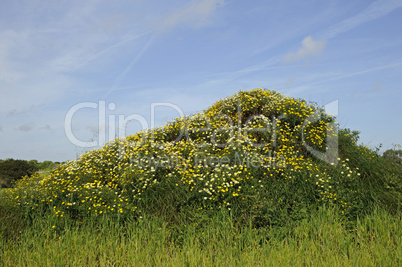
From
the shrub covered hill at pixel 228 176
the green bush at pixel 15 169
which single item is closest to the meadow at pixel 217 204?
the shrub covered hill at pixel 228 176

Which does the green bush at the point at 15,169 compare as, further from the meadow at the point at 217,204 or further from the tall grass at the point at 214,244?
the tall grass at the point at 214,244

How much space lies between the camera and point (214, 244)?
586 cm

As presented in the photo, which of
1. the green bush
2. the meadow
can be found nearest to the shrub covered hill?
the meadow

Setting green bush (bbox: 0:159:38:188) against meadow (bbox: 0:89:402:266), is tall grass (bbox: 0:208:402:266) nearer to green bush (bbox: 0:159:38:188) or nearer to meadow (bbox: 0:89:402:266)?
meadow (bbox: 0:89:402:266)

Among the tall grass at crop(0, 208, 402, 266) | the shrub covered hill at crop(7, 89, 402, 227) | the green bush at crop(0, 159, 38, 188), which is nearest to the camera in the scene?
the tall grass at crop(0, 208, 402, 266)

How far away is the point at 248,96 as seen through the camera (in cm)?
1120

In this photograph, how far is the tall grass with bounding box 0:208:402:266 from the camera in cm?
528

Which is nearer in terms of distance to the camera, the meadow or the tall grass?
the tall grass

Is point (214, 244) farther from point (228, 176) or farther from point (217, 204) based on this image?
point (228, 176)

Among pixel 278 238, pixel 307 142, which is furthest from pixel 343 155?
pixel 278 238

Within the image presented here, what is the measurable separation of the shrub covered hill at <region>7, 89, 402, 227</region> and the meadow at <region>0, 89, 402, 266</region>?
3 centimetres

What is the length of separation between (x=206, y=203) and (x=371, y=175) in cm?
452

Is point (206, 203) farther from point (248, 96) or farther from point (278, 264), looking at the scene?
point (248, 96)

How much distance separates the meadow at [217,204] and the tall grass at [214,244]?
3 centimetres
